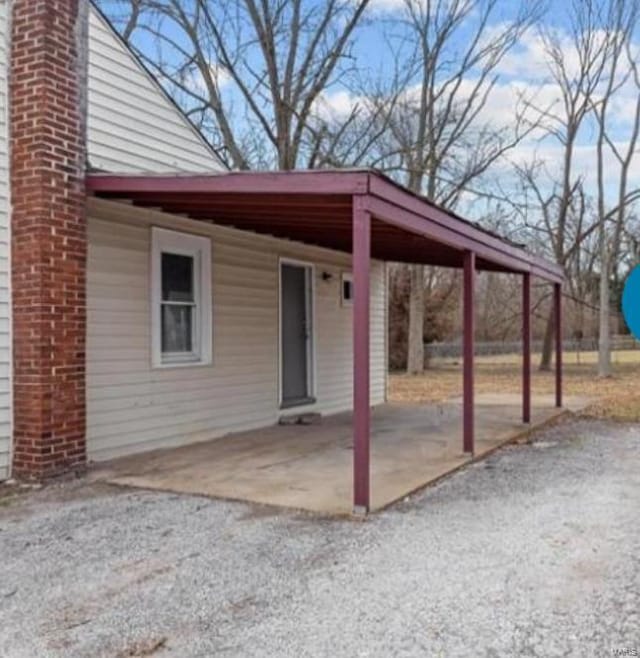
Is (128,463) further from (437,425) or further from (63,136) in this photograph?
(437,425)

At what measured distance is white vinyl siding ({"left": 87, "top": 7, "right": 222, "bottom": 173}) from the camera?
6.49 meters

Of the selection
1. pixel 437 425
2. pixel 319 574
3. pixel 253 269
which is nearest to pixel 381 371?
pixel 437 425

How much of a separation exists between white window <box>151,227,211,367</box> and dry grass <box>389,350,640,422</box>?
5843mm

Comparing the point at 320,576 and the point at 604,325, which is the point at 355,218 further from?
the point at 604,325

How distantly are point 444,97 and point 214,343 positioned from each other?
1472cm

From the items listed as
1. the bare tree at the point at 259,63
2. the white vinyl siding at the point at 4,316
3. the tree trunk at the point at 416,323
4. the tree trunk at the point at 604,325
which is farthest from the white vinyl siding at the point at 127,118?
the tree trunk at the point at 604,325

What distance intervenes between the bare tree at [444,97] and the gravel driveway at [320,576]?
1515cm

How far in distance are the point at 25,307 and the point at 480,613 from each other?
4.07m

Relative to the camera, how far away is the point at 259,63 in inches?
706

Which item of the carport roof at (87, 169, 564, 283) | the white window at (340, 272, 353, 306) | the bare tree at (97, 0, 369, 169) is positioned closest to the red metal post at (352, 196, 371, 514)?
the carport roof at (87, 169, 564, 283)

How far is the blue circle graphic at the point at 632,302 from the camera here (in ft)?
14.1

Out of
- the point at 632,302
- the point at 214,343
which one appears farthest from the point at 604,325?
the point at 632,302

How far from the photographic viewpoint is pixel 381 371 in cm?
1227

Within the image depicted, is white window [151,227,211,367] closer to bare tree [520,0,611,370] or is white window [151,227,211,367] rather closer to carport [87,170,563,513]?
carport [87,170,563,513]
